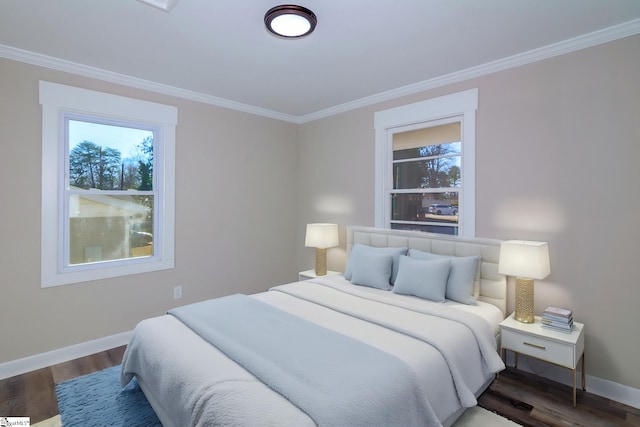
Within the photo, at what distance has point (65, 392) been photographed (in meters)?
2.41

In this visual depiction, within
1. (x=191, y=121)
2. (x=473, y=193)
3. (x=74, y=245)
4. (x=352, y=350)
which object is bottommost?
(x=352, y=350)

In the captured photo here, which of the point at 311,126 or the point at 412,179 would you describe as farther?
the point at 311,126

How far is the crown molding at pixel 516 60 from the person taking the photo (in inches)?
90.4

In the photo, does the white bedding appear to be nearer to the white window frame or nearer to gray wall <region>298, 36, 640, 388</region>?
gray wall <region>298, 36, 640, 388</region>

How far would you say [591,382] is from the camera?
96.1 inches

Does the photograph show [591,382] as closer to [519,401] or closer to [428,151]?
[519,401]

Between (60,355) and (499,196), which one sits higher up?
(499,196)

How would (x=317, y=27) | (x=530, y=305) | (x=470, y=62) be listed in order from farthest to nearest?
(x=470, y=62)
(x=530, y=305)
(x=317, y=27)

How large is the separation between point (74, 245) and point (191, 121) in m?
1.69

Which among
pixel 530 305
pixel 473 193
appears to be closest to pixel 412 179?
pixel 473 193

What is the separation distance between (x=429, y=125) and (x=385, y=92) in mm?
634

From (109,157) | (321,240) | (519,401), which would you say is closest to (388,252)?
(321,240)

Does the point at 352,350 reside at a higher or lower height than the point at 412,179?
lower

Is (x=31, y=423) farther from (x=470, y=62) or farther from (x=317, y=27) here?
(x=470, y=62)
